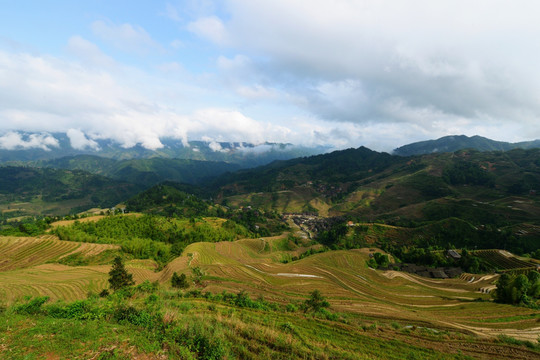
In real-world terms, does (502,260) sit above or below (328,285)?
below

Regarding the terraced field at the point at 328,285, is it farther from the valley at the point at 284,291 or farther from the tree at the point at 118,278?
the tree at the point at 118,278

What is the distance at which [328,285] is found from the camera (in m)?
45.4

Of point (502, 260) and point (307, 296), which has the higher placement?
point (307, 296)

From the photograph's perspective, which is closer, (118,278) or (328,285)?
(118,278)

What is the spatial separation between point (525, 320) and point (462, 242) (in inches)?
3705

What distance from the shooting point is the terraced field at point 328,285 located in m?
27.8

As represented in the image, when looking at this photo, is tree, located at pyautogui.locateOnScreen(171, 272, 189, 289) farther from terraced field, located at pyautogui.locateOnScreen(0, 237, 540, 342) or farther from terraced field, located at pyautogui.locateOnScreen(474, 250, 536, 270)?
terraced field, located at pyautogui.locateOnScreen(474, 250, 536, 270)

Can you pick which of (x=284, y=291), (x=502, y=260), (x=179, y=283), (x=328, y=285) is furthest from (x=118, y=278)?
(x=502, y=260)

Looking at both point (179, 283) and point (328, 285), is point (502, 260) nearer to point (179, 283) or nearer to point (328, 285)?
point (328, 285)

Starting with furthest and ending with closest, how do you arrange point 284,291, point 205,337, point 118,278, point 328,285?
point 328,285, point 284,291, point 118,278, point 205,337

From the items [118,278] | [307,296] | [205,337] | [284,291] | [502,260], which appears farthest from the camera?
[502,260]

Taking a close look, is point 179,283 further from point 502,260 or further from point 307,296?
point 502,260

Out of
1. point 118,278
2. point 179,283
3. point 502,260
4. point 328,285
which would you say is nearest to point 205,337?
point 179,283

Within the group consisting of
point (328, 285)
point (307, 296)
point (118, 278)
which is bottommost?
point (328, 285)
